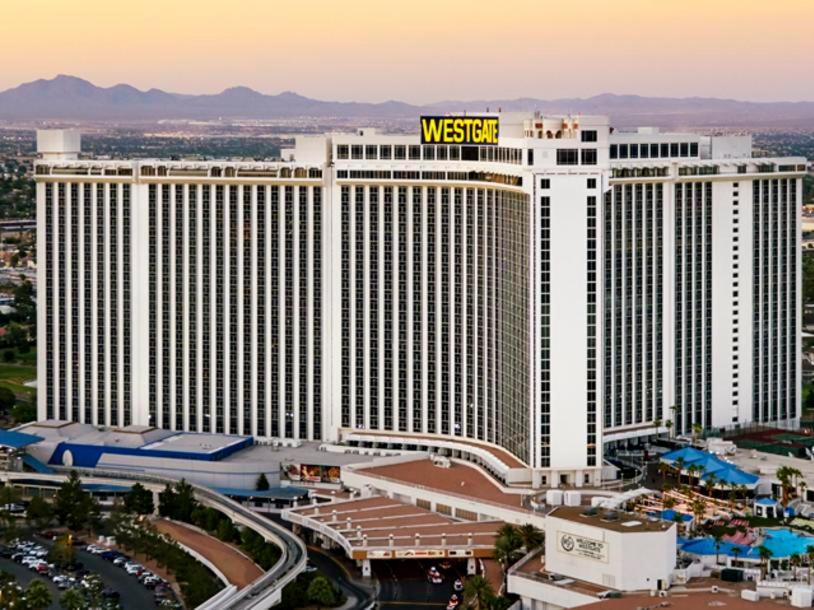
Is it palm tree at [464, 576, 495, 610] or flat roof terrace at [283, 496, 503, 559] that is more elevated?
flat roof terrace at [283, 496, 503, 559]

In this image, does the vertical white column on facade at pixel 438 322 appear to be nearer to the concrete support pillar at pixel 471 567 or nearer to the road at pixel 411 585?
the road at pixel 411 585

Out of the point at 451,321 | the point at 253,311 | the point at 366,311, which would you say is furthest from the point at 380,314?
the point at 253,311

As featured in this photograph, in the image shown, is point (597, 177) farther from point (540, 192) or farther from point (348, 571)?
point (348, 571)

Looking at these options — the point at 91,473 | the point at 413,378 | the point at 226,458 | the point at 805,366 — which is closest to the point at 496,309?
the point at 413,378

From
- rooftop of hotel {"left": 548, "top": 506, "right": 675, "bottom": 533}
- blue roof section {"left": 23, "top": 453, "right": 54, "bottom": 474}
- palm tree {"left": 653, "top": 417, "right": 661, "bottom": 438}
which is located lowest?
rooftop of hotel {"left": 548, "top": 506, "right": 675, "bottom": 533}

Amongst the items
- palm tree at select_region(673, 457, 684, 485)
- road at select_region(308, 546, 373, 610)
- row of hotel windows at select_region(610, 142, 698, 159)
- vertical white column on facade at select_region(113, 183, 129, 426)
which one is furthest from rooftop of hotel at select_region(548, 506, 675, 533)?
vertical white column on facade at select_region(113, 183, 129, 426)

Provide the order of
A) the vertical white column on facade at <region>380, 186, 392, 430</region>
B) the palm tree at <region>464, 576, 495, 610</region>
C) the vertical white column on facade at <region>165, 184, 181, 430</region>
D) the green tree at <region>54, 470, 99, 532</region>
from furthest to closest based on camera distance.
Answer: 1. the vertical white column on facade at <region>165, 184, 181, 430</region>
2. the vertical white column on facade at <region>380, 186, 392, 430</region>
3. the green tree at <region>54, 470, 99, 532</region>
4. the palm tree at <region>464, 576, 495, 610</region>

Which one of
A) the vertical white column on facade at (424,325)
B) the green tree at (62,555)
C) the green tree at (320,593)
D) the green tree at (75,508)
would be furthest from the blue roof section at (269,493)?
the green tree at (320,593)

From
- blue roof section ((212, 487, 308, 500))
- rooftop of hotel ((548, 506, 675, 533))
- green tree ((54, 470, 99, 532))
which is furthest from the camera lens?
blue roof section ((212, 487, 308, 500))

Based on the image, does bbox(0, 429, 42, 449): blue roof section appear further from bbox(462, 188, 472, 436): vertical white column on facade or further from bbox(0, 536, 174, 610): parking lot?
bbox(462, 188, 472, 436): vertical white column on facade
